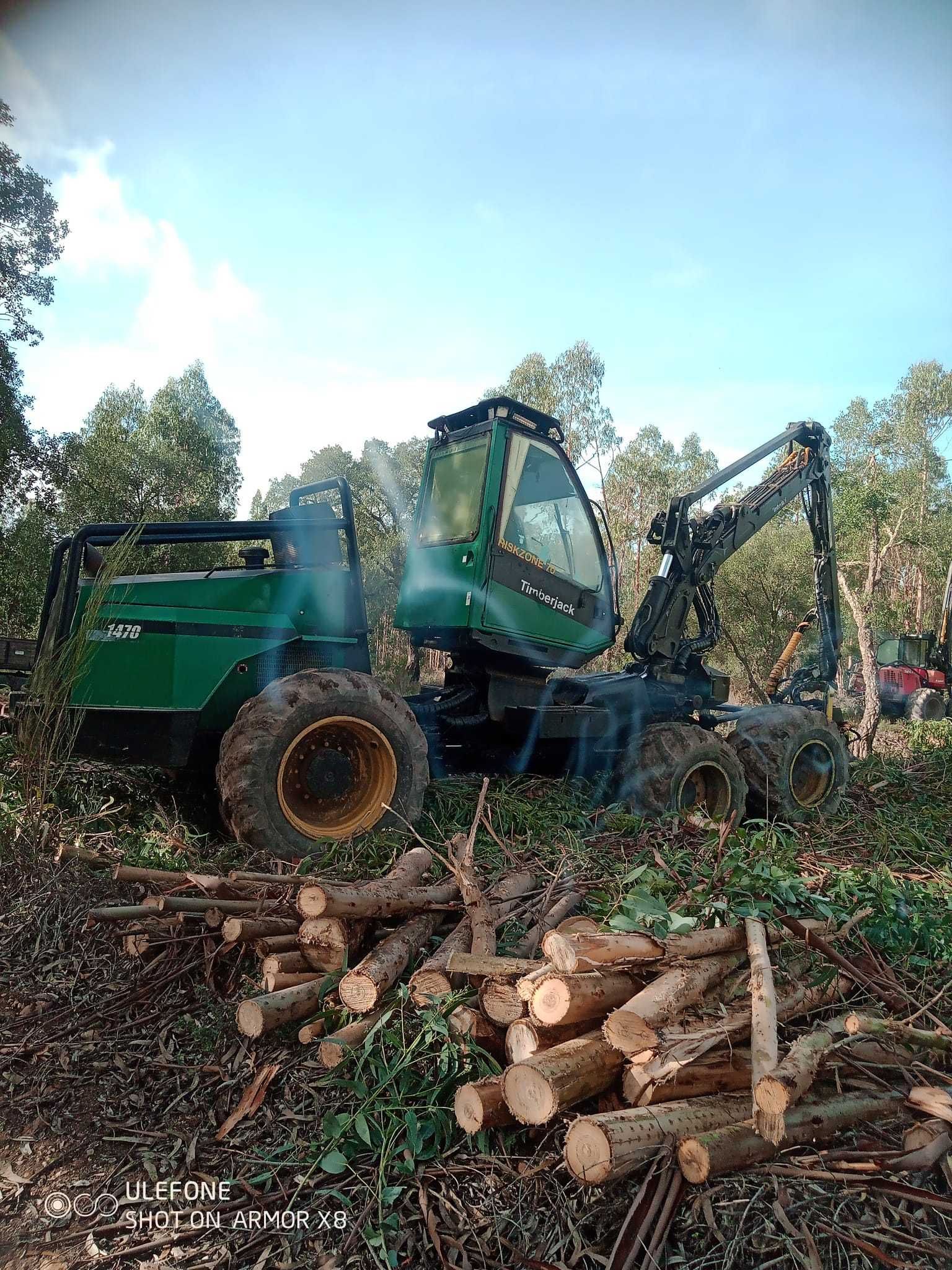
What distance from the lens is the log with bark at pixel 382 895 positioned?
335 cm

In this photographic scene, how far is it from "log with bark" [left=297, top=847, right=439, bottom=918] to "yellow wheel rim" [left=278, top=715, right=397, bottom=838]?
1.04m

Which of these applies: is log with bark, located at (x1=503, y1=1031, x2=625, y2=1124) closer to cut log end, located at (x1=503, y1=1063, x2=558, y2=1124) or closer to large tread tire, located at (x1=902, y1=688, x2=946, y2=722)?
cut log end, located at (x1=503, y1=1063, x2=558, y2=1124)

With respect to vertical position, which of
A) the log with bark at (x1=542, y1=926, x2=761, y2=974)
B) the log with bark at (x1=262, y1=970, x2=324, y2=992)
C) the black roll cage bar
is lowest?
the log with bark at (x1=262, y1=970, x2=324, y2=992)

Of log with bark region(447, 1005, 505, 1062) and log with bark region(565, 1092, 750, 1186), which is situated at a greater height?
log with bark region(565, 1092, 750, 1186)

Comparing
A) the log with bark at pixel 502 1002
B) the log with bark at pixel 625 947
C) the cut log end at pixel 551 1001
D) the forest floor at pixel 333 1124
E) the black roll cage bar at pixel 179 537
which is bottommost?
the forest floor at pixel 333 1124

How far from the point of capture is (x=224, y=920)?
367cm

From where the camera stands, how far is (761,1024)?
2.65 m

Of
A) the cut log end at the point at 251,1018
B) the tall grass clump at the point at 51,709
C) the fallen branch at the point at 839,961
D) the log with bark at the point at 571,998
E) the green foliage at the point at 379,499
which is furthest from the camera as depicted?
the green foliage at the point at 379,499

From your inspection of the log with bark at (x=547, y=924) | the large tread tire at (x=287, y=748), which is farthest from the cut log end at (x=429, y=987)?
the large tread tire at (x=287, y=748)

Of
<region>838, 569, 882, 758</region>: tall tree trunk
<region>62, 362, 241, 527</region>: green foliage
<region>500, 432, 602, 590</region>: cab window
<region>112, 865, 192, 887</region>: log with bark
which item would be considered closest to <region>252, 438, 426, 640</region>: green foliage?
<region>62, 362, 241, 527</region>: green foliage

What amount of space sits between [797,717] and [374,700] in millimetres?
4877

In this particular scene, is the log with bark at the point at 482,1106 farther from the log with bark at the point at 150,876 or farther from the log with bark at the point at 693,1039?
the log with bark at the point at 150,876

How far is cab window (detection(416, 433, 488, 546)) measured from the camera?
21.2ft

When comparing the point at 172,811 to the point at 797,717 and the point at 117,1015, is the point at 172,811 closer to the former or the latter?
the point at 117,1015
